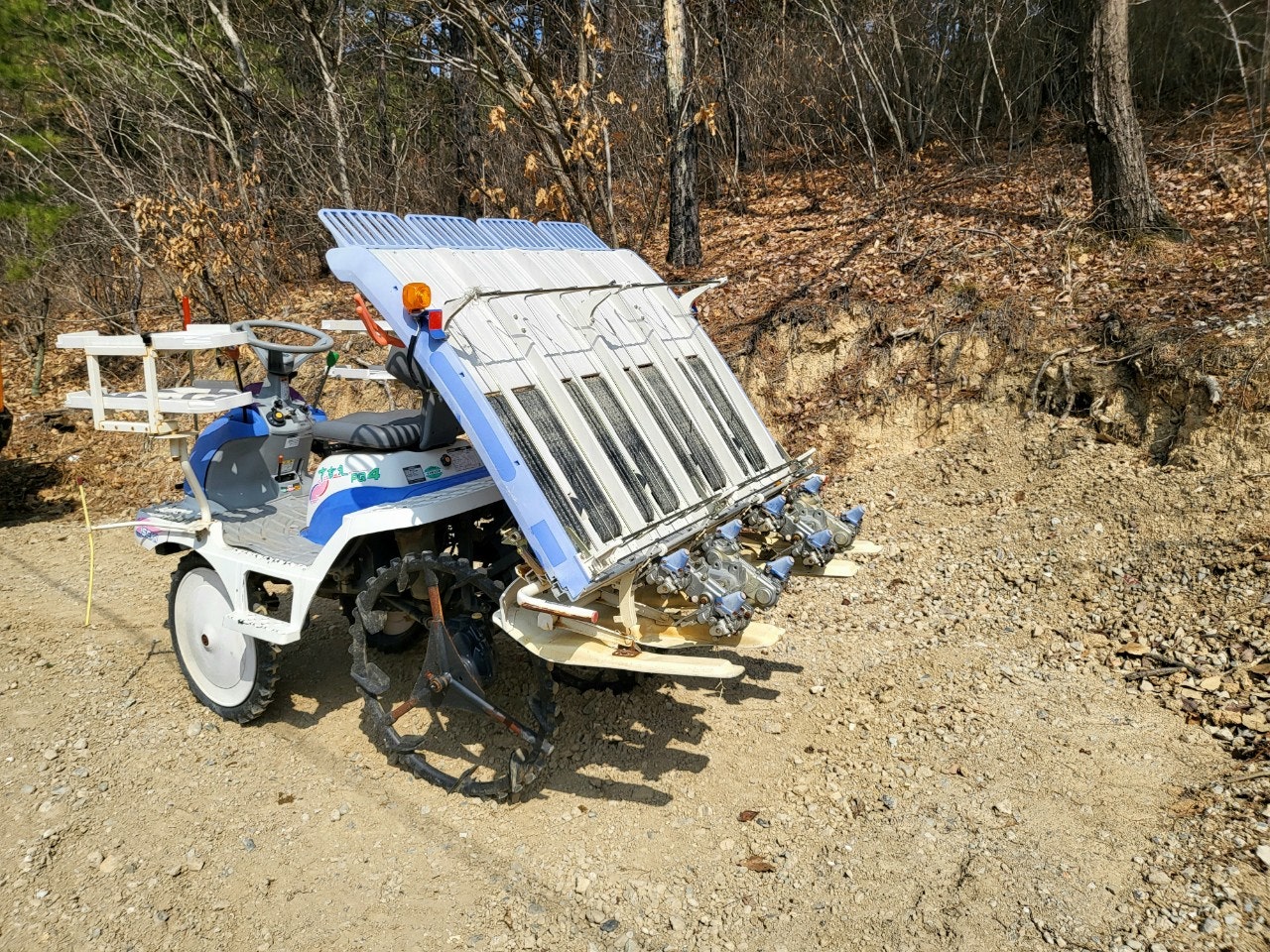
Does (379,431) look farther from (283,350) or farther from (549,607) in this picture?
(549,607)

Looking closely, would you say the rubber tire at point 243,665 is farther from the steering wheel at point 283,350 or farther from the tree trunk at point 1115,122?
the tree trunk at point 1115,122

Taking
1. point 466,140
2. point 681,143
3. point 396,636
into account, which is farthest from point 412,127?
point 396,636

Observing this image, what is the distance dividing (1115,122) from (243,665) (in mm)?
8048

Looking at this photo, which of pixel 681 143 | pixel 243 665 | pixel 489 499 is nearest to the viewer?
pixel 489 499

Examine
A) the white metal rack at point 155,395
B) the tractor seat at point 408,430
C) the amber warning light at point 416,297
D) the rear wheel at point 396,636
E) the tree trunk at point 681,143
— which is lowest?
the rear wheel at point 396,636

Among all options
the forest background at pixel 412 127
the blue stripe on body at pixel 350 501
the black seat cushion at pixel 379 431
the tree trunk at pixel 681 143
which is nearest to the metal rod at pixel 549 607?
the blue stripe on body at pixel 350 501

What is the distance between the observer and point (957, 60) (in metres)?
11.9

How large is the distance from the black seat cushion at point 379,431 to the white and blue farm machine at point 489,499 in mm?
15

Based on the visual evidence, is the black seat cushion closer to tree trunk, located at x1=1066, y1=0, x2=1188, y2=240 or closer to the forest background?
the forest background

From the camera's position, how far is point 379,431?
4402 mm

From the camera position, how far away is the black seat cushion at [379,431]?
440 centimetres

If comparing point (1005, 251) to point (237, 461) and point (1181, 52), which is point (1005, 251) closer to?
point (1181, 52)

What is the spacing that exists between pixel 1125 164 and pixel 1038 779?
602cm

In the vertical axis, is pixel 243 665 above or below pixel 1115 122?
below
